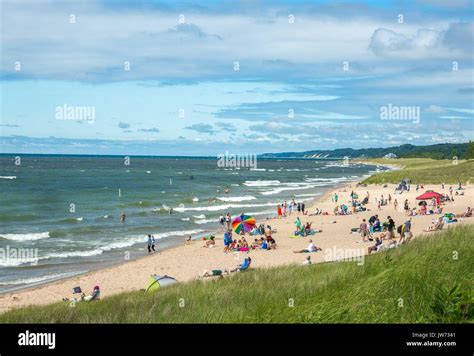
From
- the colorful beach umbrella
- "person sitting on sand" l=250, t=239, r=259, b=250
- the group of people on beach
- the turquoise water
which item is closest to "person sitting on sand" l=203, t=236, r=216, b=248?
the colorful beach umbrella

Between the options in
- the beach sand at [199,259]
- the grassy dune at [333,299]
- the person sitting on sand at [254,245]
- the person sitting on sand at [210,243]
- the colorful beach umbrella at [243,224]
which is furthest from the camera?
the colorful beach umbrella at [243,224]

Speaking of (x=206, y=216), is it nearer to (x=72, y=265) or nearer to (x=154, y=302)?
(x=72, y=265)

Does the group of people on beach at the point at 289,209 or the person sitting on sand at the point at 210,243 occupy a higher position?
the group of people on beach at the point at 289,209

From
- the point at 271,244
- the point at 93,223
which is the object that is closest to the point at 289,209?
the point at 93,223

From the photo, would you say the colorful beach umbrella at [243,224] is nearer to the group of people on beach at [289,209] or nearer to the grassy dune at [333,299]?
the group of people on beach at [289,209]

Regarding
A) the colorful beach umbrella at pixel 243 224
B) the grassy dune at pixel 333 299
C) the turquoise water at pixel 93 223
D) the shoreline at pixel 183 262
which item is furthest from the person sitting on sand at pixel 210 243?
the grassy dune at pixel 333 299

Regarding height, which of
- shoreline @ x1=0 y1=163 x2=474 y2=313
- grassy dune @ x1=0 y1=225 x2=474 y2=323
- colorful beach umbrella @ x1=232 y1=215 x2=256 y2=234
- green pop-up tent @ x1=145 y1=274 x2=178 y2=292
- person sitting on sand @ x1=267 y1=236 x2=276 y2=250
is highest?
grassy dune @ x1=0 y1=225 x2=474 y2=323

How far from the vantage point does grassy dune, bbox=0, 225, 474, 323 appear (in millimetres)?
6648

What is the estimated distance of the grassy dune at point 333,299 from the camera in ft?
21.8

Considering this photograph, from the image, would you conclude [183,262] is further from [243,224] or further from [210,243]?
[243,224]

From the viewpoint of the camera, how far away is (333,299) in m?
7.87

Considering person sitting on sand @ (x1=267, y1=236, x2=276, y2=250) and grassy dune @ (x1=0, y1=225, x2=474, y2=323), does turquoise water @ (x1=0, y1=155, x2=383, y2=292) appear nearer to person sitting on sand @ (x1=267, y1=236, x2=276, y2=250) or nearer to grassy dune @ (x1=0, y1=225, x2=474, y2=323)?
person sitting on sand @ (x1=267, y1=236, x2=276, y2=250)

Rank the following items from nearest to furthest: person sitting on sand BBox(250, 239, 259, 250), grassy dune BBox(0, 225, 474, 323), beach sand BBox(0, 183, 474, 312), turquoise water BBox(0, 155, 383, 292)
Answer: grassy dune BBox(0, 225, 474, 323), beach sand BBox(0, 183, 474, 312), turquoise water BBox(0, 155, 383, 292), person sitting on sand BBox(250, 239, 259, 250)

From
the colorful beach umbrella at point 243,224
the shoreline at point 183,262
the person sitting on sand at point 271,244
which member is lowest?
the shoreline at point 183,262
